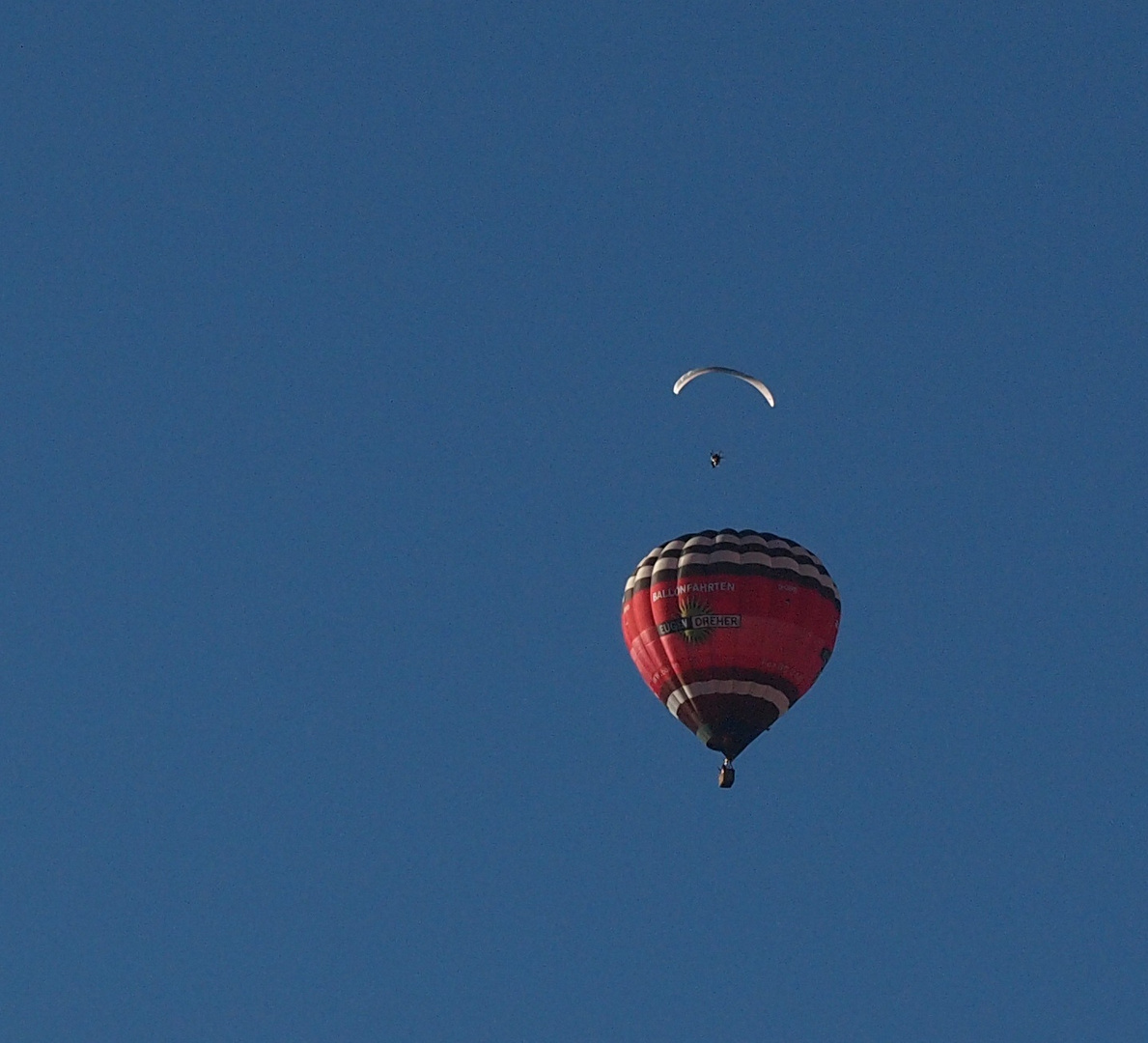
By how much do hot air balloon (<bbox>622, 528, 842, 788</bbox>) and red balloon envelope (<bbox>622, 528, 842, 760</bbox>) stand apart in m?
0.02

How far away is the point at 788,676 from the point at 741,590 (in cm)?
252

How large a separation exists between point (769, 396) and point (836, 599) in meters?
5.43

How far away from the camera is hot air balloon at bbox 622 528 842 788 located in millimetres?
129375

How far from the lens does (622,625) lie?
13175cm

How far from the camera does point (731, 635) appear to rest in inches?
5084

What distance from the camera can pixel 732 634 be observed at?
12912 cm

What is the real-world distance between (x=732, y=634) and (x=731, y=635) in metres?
0.03

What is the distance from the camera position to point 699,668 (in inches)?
5094

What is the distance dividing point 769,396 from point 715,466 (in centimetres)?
311

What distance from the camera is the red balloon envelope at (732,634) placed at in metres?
129

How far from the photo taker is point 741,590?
12950 centimetres

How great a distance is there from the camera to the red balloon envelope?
424ft

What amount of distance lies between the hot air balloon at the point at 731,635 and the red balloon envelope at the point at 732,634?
0.08ft

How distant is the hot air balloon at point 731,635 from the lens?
12938 cm
